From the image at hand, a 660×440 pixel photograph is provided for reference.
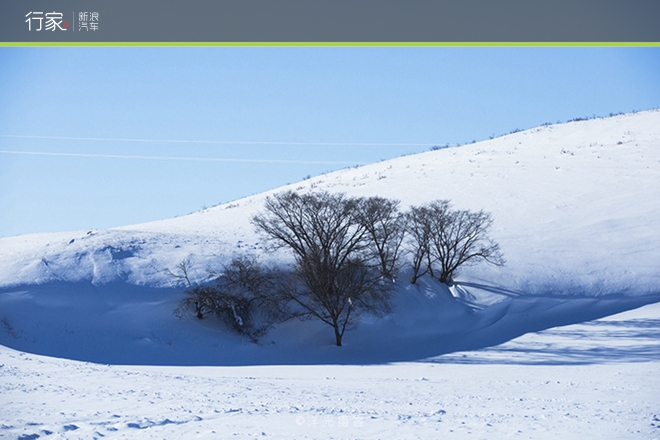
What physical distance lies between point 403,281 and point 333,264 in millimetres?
4893

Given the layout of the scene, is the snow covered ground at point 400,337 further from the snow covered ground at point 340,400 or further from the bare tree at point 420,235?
the bare tree at point 420,235

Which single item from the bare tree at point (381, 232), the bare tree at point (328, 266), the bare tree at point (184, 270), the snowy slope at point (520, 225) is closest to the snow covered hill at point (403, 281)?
the snowy slope at point (520, 225)

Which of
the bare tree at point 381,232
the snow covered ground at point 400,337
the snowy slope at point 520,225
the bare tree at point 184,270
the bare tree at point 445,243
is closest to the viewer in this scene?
the snow covered ground at point 400,337

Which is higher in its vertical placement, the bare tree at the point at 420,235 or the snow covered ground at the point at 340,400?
the bare tree at the point at 420,235

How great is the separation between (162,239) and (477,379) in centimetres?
1921

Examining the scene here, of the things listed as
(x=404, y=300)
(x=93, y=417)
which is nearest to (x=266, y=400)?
(x=93, y=417)

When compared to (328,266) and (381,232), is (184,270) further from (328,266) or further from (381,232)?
(381,232)

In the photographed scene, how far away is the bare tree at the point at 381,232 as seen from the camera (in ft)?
91.2

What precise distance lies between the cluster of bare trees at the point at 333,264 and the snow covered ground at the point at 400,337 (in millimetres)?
860

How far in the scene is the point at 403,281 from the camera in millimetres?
28609

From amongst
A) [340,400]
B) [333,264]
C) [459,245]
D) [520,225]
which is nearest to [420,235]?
[459,245]

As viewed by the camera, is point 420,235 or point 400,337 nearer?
point 400,337

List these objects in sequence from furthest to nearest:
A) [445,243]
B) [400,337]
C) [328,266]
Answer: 1. [445,243]
2. [328,266]
3. [400,337]

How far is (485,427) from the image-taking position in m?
9.55
